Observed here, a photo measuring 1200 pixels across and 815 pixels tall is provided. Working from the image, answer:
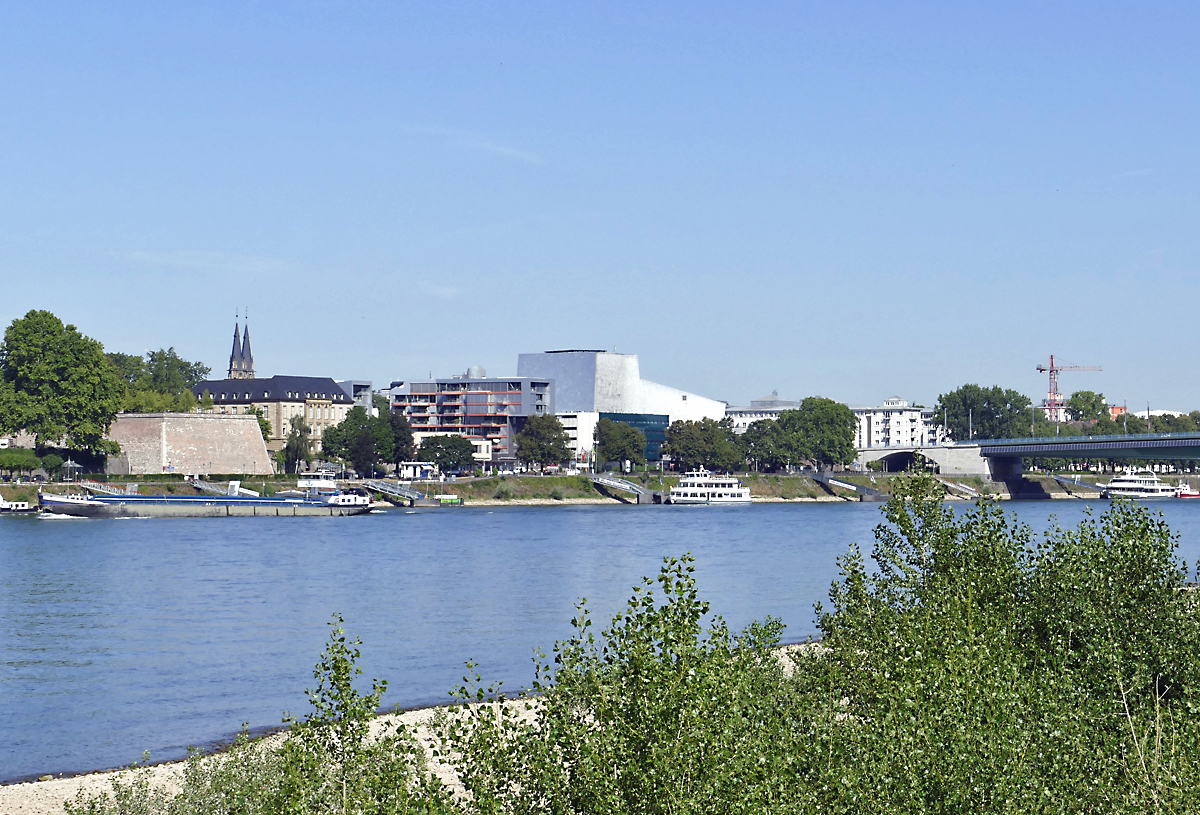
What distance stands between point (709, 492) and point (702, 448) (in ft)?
67.0

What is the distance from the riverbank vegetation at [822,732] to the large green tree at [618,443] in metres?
117

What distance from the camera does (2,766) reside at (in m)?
20.9

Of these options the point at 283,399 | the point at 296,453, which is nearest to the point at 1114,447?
the point at 296,453

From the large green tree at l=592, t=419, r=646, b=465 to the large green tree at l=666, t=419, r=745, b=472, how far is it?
3.23 meters

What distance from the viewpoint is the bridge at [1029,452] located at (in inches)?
3108

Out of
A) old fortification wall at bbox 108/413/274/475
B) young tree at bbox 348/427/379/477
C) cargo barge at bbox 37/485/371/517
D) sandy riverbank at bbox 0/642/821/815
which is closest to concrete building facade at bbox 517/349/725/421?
young tree at bbox 348/427/379/477

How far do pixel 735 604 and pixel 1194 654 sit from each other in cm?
2517

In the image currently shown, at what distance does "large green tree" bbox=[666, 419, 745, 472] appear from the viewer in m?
131

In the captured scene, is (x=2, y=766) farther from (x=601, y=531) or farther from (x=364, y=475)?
(x=364, y=475)

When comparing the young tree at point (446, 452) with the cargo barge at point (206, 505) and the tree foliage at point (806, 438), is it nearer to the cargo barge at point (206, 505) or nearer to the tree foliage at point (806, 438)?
the cargo barge at point (206, 505)

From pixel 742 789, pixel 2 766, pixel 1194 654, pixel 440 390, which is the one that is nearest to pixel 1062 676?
pixel 1194 654

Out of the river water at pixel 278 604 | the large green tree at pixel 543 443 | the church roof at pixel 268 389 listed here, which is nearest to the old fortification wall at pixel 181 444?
the river water at pixel 278 604

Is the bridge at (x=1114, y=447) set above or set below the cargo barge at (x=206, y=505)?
above

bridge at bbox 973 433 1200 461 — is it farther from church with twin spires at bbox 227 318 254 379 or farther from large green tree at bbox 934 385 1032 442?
church with twin spires at bbox 227 318 254 379
